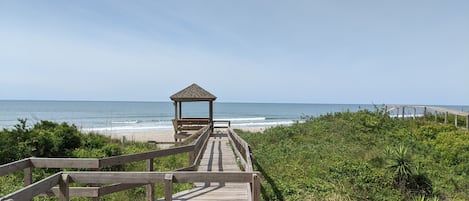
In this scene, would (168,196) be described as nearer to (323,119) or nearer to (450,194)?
(450,194)

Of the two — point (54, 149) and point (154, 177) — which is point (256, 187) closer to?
point (154, 177)

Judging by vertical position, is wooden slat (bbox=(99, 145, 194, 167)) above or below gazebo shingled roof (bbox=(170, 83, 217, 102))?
below

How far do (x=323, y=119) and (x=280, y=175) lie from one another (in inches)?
499

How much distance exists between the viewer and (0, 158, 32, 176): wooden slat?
4418 millimetres

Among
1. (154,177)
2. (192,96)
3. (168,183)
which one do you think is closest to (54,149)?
(154,177)

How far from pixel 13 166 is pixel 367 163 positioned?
28.6 feet

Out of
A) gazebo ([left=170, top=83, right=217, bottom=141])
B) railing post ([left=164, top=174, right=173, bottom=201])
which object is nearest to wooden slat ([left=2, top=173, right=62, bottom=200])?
railing post ([left=164, top=174, right=173, bottom=201])

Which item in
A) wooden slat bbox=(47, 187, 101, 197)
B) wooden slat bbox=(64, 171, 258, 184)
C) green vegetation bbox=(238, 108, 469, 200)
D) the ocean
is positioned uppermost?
wooden slat bbox=(64, 171, 258, 184)

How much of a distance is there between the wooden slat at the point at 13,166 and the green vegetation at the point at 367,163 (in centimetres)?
427

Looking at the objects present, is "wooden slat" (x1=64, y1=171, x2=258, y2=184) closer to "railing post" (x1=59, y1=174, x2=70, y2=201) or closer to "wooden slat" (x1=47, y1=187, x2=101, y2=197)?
"railing post" (x1=59, y1=174, x2=70, y2=201)

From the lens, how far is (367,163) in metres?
9.73

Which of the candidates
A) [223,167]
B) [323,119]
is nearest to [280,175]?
[223,167]

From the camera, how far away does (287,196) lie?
6707 millimetres

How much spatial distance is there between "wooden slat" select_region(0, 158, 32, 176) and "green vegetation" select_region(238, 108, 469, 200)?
14.0ft
